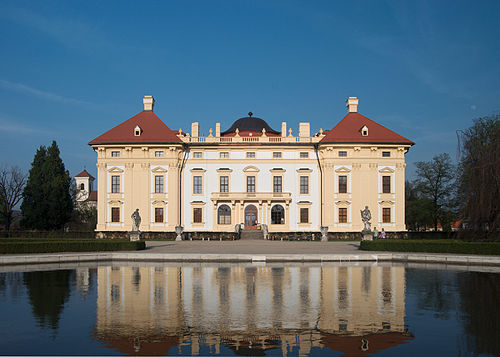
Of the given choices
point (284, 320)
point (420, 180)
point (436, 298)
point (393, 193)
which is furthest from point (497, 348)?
point (420, 180)

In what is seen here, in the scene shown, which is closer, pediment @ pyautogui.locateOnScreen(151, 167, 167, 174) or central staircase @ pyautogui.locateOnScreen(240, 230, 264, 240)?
central staircase @ pyautogui.locateOnScreen(240, 230, 264, 240)

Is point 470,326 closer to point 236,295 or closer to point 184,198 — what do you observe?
point 236,295

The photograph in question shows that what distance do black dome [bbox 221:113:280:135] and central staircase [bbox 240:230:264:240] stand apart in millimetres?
18759

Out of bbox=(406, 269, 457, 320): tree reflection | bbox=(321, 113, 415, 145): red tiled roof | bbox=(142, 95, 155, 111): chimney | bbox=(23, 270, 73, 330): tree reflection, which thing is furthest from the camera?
bbox=(142, 95, 155, 111): chimney

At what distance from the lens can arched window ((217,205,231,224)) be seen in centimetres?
5028

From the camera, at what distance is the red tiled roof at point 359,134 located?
49.0m

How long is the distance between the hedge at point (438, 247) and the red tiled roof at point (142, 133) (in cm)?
2760

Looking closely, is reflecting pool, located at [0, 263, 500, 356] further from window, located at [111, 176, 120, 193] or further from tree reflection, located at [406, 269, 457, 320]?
window, located at [111, 176, 120, 193]

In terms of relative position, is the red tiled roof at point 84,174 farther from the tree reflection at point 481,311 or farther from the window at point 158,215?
the tree reflection at point 481,311

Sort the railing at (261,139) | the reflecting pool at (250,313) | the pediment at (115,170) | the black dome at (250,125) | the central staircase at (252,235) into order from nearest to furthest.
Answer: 1. the reflecting pool at (250,313)
2. the central staircase at (252,235)
3. the pediment at (115,170)
4. the railing at (261,139)
5. the black dome at (250,125)

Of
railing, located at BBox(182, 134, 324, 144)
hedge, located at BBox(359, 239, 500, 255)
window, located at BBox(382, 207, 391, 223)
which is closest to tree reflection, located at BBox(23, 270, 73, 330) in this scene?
hedge, located at BBox(359, 239, 500, 255)

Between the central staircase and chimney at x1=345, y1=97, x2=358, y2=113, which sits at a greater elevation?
chimney at x1=345, y1=97, x2=358, y2=113

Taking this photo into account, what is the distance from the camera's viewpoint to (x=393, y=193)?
49219mm

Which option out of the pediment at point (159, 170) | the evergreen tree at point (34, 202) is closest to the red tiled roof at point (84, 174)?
the evergreen tree at point (34, 202)
